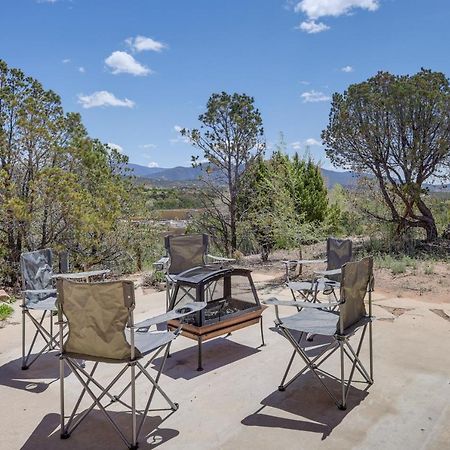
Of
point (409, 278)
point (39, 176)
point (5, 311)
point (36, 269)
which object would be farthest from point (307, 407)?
point (39, 176)

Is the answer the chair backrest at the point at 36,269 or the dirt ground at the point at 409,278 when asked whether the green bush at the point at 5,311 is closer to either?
the chair backrest at the point at 36,269

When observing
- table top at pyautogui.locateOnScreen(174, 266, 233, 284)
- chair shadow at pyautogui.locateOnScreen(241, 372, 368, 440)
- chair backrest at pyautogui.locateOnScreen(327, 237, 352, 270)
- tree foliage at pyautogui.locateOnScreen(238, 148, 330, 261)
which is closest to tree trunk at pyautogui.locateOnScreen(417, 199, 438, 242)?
tree foliage at pyautogui.locateOnScreen(238, 148, 330, 261)

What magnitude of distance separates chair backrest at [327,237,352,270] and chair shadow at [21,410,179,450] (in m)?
2.75

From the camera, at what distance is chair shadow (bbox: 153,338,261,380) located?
332 centimetres

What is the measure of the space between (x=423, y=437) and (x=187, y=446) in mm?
1294

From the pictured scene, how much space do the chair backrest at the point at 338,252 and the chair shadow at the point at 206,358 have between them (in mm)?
1495

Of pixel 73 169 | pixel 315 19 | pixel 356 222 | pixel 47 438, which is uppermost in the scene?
pixel 315 19

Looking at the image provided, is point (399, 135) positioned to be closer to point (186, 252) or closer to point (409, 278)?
point (409, 278)

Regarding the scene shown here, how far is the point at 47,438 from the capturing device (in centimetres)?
241

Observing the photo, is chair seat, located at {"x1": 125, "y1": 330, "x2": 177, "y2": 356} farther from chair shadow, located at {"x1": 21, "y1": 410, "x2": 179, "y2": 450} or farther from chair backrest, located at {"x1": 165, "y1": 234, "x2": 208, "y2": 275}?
chair backrest, located at {"x1": 165, "y1": 234, "x2": 208, "y2": 275}

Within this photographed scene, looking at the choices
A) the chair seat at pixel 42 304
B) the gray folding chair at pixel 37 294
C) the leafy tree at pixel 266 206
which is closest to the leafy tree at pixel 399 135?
the leafy tree at pixel 266 206

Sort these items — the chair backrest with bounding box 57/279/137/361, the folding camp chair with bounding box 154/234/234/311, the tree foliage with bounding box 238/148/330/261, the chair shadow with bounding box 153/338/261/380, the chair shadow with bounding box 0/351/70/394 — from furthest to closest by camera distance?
1. the tree foliage with bounding box 238/148/330/261
2. the folding camp chair with bounding box 154/234/234/311
3. the chair shadow with bounding box 153/338/261/380
4. the chair shadow with bounding box 0/351/70/394
5. the chair backrest with bounding box 57/279/137/361

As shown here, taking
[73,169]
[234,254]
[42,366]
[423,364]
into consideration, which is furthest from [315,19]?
[42,366]

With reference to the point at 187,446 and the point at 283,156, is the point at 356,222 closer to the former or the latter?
the point at 283,156
